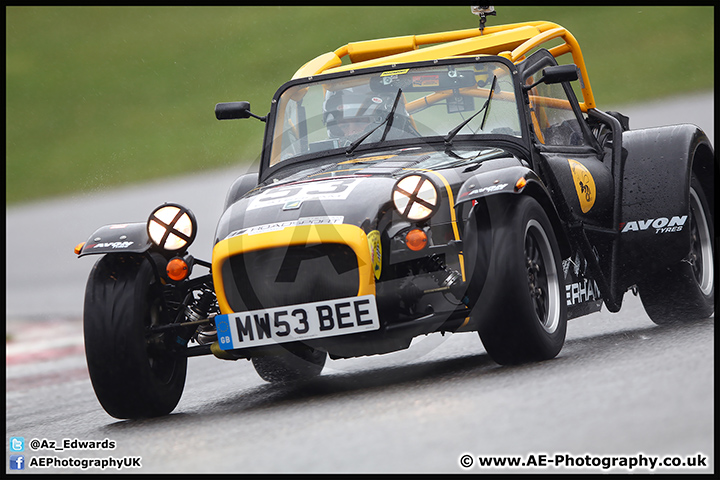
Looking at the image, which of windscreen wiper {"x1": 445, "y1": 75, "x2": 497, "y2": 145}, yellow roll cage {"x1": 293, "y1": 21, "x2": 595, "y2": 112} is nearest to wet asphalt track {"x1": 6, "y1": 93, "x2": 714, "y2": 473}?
windscreen wiper {"x1": 445, "y1": 75, "x2": 497, "y2": 145}

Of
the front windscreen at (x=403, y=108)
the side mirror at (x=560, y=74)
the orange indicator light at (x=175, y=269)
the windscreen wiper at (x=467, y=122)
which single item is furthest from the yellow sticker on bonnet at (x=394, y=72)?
the orange indicator light at (x=175, y=269)

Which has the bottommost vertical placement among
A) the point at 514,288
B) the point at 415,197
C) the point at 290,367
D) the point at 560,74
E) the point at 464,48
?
the point at 290,367

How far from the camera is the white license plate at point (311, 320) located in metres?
5.79

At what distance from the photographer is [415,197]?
5.95m

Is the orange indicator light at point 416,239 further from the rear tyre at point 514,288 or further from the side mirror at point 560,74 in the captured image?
the side mirror at point 560,74

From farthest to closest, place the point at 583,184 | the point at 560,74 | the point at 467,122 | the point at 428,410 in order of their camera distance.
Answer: the point at 583,184, the point at 467,122, the point at 560,74, the point at 428,410

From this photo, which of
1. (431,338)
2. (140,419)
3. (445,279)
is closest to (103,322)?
(140,419)

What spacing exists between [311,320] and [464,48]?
2959 mm

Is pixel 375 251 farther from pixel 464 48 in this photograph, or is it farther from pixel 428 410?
pixel 464 48

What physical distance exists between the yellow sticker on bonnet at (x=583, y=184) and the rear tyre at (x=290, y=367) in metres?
2.09

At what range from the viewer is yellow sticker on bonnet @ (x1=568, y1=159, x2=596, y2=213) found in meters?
7.34

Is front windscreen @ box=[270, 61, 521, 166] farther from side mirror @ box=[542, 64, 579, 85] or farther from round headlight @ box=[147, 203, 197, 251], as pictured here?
round headlight @ box=[147, 203, 197, 251]

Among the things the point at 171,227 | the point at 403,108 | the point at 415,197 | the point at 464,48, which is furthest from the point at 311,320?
the point at 464,48
